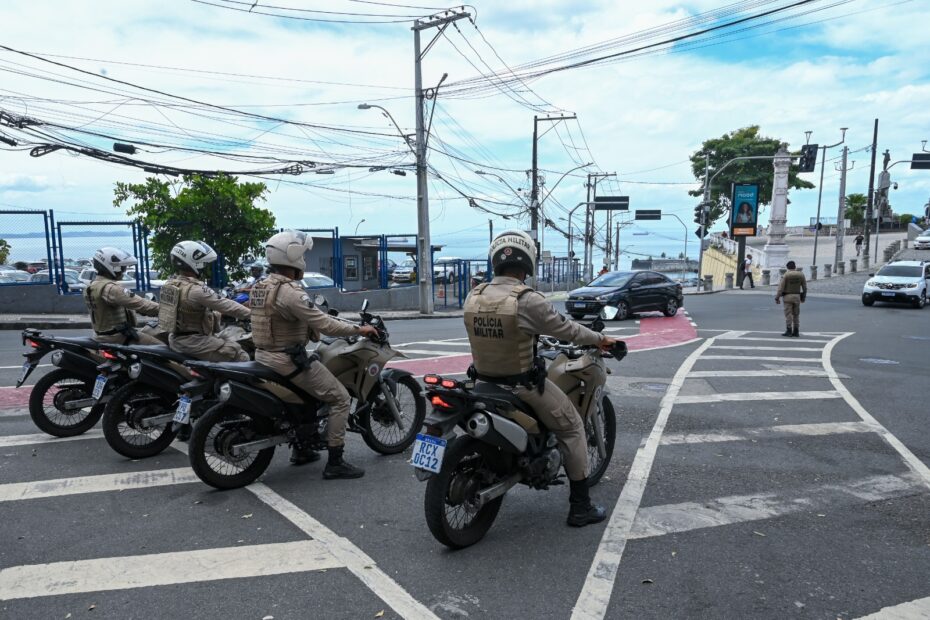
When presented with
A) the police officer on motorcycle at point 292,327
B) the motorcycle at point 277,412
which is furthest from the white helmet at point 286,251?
the motorcycle at point 277,412

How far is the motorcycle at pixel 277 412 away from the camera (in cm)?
466

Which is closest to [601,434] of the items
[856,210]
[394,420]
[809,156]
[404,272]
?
[394,420]

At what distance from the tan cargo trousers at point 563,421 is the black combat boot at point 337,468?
5.79ft

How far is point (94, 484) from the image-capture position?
5.00 metres

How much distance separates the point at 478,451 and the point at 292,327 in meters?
1.78

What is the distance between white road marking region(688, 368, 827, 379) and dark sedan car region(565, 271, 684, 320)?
865 centimetres

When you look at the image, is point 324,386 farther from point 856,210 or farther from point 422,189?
point 856,210

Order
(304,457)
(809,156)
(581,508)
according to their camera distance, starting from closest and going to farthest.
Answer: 1. (581,508)
2. (304,457)
3. (809,156)

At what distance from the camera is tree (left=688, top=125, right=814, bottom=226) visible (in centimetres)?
5781

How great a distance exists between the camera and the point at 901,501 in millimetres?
4828

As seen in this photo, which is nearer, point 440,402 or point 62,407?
point 440,402

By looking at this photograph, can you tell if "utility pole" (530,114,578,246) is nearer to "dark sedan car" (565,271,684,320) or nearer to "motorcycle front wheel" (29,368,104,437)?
"dark sedan car" (565,271,684,320)

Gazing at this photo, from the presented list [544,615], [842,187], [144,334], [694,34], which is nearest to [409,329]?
[694,34]

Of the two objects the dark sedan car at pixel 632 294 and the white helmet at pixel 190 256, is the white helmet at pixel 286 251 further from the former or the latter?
the dark sedan car at pixel 632 294
